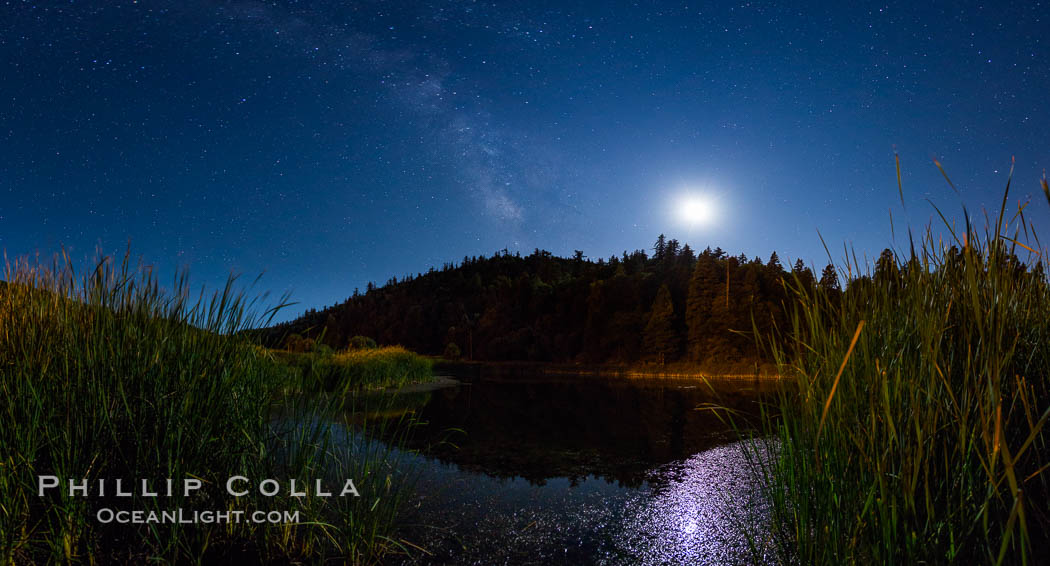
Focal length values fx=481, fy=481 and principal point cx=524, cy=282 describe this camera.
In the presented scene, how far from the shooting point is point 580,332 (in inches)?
2584

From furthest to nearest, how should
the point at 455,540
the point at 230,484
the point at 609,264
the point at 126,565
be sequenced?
1. the point at 609,264
2. the point at 455,540
3. the point at 230,484
4. the point at 126,565

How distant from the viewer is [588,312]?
2479 inches

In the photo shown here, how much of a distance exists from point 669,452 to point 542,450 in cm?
232

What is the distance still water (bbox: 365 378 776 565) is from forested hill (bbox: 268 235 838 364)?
6.69 feet

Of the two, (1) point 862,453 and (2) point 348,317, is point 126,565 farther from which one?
(2) point 348,317

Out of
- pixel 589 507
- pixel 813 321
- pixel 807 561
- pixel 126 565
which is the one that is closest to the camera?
pixel 807 561

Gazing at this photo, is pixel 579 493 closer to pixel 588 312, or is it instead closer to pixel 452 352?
pixel 588 312

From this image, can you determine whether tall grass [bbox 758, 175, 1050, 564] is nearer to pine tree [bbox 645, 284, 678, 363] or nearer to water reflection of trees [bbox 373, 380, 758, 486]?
water reflection of trees [bbox 373, 380, 758, 486]

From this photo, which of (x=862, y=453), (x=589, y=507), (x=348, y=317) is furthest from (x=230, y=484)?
(x=348, y=317)

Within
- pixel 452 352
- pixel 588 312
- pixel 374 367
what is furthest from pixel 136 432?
pixel 452 352

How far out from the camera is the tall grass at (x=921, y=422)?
2.02 m

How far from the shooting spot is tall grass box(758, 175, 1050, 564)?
2016mm

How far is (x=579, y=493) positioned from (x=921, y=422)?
4.37m

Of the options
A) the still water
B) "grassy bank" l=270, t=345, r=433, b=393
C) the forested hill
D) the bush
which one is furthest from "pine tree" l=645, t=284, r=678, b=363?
the still water
